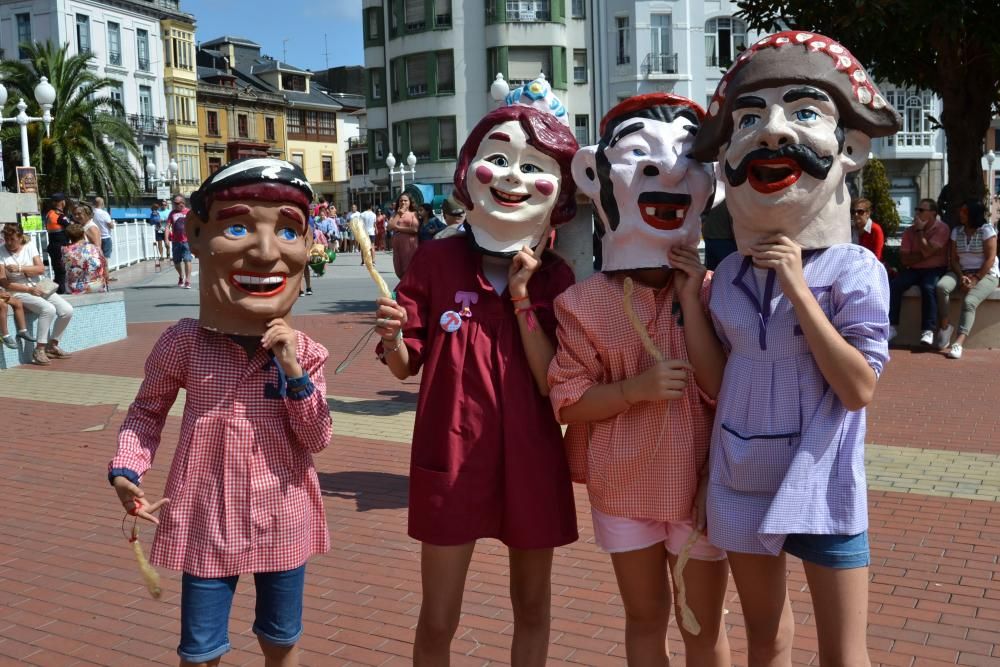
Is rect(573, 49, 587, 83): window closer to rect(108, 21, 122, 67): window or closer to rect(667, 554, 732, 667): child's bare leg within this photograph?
rect(108, 21, 122, 67): window

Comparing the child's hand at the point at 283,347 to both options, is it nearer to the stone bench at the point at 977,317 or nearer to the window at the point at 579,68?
the stone bench at the point at 977,317

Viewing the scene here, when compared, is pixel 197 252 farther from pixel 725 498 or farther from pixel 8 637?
pixel 8 637

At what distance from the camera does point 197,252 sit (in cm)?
302

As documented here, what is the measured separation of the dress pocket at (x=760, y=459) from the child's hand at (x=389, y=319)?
1.00 metres

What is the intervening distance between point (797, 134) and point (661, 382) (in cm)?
73

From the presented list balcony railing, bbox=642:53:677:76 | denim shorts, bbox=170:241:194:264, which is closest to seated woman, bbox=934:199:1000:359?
denim shorts, bbox=170:241:194:264

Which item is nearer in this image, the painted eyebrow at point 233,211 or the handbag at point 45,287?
the painted eyebrow at point 233,211

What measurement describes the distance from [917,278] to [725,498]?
9.79 metres

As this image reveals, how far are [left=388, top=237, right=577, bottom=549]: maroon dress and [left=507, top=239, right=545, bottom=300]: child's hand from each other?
3.7 inches

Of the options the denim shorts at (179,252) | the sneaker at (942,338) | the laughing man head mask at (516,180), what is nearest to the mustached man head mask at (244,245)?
the laughing man head mask at (516,180)

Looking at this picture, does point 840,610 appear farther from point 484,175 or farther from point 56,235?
point 56,235

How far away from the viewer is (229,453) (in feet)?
9.57

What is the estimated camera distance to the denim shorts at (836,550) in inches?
102

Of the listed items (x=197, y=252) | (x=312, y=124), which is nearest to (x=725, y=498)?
(x=197, y=252)
